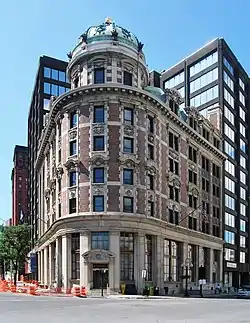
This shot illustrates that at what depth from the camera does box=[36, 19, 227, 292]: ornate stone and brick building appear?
6097 cm

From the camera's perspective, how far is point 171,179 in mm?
72688

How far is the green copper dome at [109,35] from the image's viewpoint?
65.4m

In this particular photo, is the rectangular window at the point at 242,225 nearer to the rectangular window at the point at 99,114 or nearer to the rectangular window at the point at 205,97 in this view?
the rectangular window at the point at 205,97

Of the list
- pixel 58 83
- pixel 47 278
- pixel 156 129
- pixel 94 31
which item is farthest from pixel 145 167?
pixel 58 83

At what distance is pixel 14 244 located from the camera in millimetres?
103938

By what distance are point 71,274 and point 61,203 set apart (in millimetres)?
8961

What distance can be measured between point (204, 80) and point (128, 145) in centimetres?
4754

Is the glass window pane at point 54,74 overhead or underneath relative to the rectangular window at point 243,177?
overhead

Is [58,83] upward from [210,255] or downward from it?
upward

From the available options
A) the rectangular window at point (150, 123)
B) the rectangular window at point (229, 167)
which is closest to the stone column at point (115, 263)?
the rectangular window at point (150, 123)

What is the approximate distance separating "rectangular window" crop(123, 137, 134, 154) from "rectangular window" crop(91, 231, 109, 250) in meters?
10.0

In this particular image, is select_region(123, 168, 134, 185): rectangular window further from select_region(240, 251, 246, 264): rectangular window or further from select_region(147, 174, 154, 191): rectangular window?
select_region(240, 251, 246, 264): rectangular window

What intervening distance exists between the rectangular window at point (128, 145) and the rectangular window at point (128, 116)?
2020mm

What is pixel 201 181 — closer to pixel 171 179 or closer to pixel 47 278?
pixel 171 179
